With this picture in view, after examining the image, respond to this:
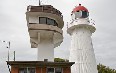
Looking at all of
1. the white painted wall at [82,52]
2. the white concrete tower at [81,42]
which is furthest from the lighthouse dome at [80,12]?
the white painted wall at [82,52]

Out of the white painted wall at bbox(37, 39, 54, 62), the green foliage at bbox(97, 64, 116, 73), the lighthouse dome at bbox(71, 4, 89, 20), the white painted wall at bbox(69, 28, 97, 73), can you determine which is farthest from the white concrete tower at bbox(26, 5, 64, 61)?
the green foliage at bbox(97, 64, 116, 73)

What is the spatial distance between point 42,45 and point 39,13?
5.53 metres

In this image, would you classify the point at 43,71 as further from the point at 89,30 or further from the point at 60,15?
the point at 89,30

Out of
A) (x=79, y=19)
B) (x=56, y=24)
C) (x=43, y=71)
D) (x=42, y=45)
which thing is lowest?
(x=43, y=71)

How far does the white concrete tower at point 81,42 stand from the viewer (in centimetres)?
5666

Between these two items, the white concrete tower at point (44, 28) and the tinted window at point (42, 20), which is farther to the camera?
the tinted window at point (42, 20)

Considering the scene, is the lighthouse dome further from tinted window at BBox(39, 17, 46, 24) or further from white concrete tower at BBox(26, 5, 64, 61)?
tinted window at BBox(39, 17, 46, 24)

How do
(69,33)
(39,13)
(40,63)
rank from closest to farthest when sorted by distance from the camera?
(40,63) → (39,13) → (69,33)

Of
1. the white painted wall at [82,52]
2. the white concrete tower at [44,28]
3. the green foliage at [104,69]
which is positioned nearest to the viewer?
the white concrete tower at [44,28]

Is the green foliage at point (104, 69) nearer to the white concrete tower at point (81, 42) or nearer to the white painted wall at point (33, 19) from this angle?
the white concrete tower at point (81, 42)

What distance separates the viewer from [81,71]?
56.6 meters

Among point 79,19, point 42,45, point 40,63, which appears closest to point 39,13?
point 42,45

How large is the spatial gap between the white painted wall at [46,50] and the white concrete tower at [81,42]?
11440mm

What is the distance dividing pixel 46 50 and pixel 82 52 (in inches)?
494
